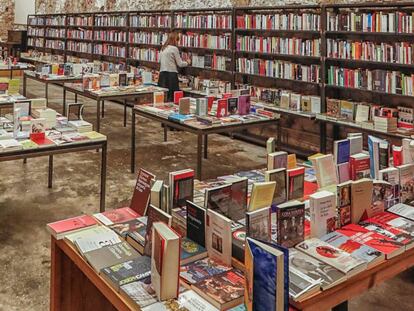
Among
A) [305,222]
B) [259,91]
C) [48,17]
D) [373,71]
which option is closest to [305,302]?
[305,222]

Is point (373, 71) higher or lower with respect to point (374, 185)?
higher

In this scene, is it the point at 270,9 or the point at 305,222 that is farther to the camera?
the point at 270,9

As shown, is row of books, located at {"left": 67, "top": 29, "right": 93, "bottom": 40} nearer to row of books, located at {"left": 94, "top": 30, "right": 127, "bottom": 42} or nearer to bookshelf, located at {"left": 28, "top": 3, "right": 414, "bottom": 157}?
row of books, located at {"left": 94, "top": 30, "right": 127, "bottom": 42}

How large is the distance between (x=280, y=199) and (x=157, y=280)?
100cm

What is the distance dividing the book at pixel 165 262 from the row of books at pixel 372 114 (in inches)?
179

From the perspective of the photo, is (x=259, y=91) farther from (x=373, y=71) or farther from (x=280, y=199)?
(x=280, y=199)

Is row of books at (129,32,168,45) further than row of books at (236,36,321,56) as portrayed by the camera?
Yes

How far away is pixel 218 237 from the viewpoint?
198 centimetres

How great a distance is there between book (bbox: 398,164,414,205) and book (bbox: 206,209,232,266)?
1256mm

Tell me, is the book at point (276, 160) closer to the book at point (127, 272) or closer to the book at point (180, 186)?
the book at point (180, 186)

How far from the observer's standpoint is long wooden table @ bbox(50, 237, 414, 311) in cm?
181

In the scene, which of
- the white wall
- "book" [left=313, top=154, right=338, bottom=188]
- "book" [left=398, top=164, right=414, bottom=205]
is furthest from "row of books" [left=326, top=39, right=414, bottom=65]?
the white wall

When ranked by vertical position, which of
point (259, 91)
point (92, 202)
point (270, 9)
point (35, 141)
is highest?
point (270, 9)

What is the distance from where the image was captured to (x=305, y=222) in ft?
7.63
